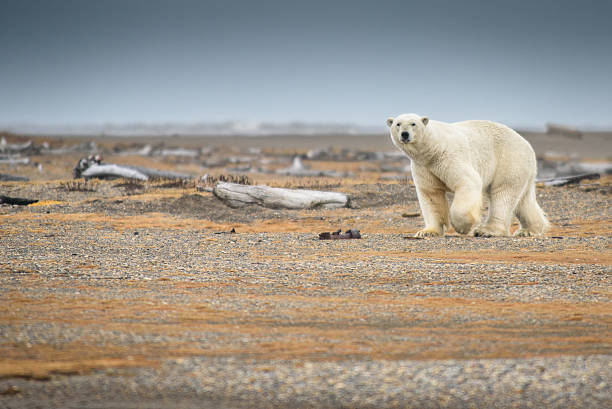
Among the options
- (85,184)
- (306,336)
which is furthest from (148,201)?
(306,336)

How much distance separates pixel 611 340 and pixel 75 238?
30.8ft

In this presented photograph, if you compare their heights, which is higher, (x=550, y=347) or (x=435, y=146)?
(x=435, y=146)

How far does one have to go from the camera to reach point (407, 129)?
1173 cm

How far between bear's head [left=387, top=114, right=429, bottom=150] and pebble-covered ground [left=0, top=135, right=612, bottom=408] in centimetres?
181

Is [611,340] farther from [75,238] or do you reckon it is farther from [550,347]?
[75,238]

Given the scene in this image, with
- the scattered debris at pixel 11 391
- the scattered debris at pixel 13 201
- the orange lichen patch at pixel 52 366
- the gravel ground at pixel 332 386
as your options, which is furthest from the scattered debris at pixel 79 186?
the scattered debris at pixel 11 391

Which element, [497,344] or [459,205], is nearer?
[497,344]

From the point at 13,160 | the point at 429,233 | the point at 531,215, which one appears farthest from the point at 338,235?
the point at 13,160

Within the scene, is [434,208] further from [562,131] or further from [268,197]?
[562,131]

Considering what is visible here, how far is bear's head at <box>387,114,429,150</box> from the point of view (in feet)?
38.4

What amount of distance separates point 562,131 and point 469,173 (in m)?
Answer: 65.1

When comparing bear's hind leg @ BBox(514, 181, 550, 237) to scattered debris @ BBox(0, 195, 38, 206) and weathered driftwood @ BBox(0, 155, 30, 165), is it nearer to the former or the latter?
scattered debris @ BBox(0, 195, 38, 206)

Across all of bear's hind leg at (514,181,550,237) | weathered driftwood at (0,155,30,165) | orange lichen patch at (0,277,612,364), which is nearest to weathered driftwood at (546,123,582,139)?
weathered driftwood at (0,155,30,165)

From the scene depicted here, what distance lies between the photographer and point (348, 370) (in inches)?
190
